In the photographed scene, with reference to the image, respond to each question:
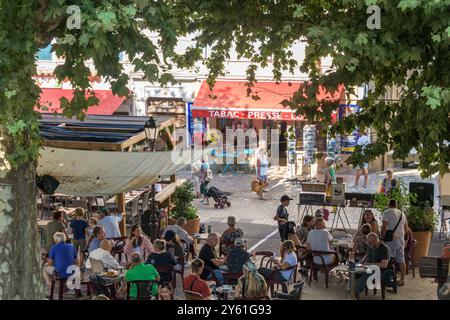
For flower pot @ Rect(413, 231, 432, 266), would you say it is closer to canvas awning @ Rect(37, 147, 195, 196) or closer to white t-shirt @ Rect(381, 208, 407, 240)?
white t-shirt @ Rect(381, 208, 407, 240)

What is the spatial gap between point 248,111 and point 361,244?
40.1ft

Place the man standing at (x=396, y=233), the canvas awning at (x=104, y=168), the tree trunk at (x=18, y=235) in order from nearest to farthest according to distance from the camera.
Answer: the tree trunk at (x=18, y=235)
the canvas awning at (x=104, y=168)
the man standing at (x=396, y=233)

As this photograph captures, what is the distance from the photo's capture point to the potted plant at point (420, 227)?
16234mm

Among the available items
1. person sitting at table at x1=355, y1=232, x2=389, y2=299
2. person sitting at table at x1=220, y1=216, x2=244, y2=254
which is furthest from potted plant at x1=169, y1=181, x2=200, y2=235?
person sitting at table at x1=355, y1=232, x2=389, y2=299

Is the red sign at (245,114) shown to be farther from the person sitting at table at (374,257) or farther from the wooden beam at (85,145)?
the person sitting at table at (374,257)

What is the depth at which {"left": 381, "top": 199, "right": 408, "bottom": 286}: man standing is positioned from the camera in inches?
590

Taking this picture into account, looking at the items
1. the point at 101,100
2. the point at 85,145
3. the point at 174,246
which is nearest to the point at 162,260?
the point at 174,246

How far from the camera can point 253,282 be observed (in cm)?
1182

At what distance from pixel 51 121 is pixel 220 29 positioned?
20.2ft

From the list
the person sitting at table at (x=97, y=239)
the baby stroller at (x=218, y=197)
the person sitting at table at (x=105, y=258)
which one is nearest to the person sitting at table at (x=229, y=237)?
the person sitting at table at (x=97, y=239)

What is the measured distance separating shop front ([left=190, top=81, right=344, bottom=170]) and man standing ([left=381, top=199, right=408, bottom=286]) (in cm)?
1013

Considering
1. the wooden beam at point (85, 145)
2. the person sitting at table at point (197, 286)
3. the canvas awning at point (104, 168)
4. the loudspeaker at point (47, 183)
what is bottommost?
the person sitting at table at point (197, 286)
